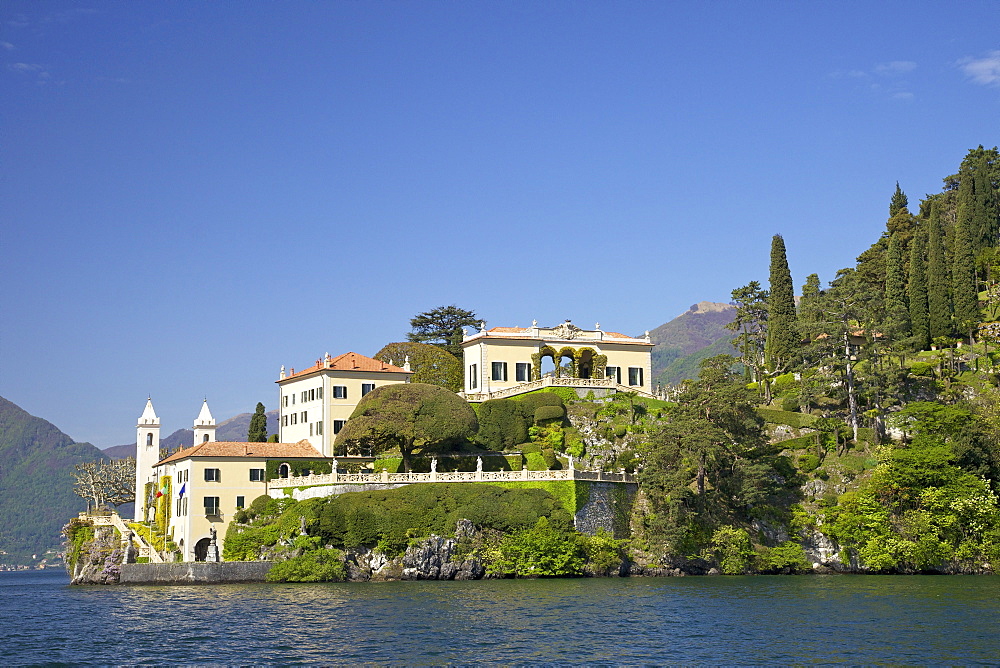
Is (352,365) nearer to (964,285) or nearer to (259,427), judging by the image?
(259,427)

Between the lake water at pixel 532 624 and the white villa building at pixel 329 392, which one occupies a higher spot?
the white villa building at pixel 329 392

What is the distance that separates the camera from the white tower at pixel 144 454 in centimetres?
9338

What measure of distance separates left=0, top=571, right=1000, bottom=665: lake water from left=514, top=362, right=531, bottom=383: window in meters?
27.9

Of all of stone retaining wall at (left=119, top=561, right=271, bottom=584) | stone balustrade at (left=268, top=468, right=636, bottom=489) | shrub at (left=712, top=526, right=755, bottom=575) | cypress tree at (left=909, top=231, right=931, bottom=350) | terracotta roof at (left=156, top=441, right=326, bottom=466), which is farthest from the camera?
cypress tree at (left=909, top=231, right=931, bottom=350)

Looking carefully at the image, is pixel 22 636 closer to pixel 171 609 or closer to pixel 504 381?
pixel 171 609

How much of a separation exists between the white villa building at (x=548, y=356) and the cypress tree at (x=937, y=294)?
23.1 m

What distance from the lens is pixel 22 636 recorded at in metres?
44.8

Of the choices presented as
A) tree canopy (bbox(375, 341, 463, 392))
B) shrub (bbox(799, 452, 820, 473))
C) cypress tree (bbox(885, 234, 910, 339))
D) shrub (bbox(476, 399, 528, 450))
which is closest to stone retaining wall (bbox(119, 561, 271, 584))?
shrub (bbox(476, 399, 528, 450))

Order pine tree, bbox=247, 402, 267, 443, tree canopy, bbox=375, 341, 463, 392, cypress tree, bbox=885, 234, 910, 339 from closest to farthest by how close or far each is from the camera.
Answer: cypress tree, bbox=885, 234, 910, 339 → tree canopy, bbox=375, 341, 463, 392 → pine tree, bbox=247, 402, 267, 443

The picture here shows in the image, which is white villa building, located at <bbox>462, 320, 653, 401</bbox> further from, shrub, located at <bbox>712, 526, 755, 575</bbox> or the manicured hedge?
shrub, located at <bbox>712, 526, 755, 575</bbox>

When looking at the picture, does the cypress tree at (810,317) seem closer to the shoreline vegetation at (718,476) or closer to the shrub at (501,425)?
the shoreline vegetation at (718,476)

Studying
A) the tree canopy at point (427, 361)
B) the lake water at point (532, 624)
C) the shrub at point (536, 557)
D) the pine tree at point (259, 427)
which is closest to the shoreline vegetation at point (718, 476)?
the shrub at point (536, 557)

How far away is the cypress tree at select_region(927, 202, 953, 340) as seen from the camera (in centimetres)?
8631

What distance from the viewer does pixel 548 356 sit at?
3462 inches
